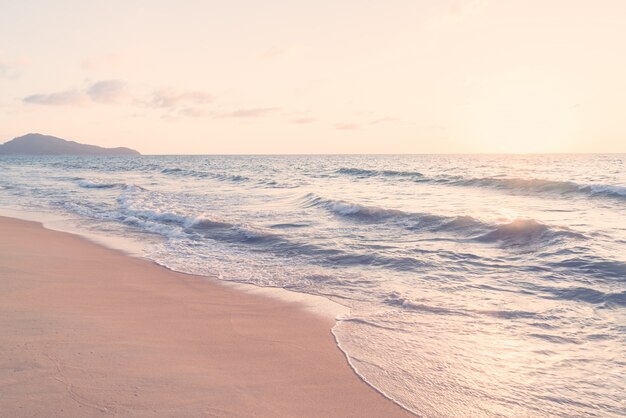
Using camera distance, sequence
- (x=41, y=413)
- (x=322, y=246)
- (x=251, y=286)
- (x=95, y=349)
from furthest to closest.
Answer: (x=322, y=246) < (x=251, y=286) < (x=95, y=349) < (x=41, y=413)

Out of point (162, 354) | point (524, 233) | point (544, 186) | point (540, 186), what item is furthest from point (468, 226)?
point (544, 186)

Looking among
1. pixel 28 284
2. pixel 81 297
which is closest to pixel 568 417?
pixel 81 297

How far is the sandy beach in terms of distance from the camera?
3.98m

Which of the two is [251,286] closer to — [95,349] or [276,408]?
[95,349]

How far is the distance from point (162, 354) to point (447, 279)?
18.9 feet

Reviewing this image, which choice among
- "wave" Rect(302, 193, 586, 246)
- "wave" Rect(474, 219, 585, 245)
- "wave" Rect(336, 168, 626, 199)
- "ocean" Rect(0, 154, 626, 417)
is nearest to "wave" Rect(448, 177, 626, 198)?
"wave" Rect(336, 168, 626, 199)

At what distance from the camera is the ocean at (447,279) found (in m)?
4.76

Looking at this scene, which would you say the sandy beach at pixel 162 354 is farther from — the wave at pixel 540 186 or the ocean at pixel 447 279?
the wave at pixel 540 186

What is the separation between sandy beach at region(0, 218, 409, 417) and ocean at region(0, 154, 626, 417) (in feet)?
2.02

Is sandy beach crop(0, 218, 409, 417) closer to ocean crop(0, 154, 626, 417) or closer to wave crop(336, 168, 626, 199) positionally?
ocean crop(0, 154, 626, 417)

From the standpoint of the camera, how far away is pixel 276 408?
13.3ft

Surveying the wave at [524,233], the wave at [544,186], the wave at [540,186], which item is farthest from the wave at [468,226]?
the wave at [544,186]

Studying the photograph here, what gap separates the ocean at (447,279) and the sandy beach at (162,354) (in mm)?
615

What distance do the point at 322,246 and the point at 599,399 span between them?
8207 mm
